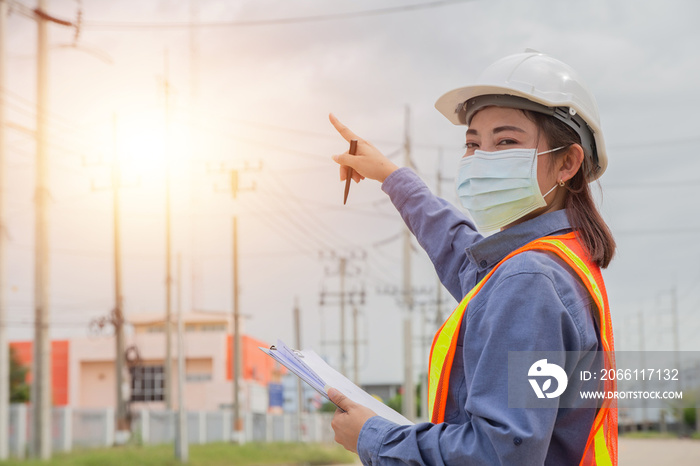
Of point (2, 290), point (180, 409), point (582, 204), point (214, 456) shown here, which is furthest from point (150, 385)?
point (582, 204)

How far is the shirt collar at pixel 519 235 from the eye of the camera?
7.27ft

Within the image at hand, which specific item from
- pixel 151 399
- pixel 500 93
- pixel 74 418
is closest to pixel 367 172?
pixel 500 93

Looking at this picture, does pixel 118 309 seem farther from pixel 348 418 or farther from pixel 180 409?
pixel 348 418

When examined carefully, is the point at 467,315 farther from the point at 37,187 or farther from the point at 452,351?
the point at 37,187

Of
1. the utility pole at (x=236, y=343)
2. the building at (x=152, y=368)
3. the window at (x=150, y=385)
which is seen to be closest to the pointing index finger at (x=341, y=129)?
the utility pole at (x=236, y=343)

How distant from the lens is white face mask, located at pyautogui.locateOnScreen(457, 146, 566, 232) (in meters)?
2.26

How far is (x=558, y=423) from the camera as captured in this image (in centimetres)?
193

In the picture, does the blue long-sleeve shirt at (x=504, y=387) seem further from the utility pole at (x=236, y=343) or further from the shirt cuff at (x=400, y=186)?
the utility pole at (x=236, y=343)

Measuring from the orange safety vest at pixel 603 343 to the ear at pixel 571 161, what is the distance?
0.22 meters

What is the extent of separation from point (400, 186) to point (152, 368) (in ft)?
206

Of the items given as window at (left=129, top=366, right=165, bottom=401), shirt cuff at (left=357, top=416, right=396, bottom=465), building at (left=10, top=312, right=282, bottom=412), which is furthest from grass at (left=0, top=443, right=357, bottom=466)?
window at (left=129, top=366, right=165, bottom=401)

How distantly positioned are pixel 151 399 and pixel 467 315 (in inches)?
2508

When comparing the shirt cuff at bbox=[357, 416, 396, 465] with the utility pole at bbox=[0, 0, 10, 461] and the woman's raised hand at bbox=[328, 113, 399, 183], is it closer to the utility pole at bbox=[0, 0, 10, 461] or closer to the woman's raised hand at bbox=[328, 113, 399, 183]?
the woman's raised hand at bbox=[328, 113, 399, 183]

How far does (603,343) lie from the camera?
197cm
